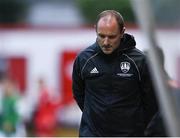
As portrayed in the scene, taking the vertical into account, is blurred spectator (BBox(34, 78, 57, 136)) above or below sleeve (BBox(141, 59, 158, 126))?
below

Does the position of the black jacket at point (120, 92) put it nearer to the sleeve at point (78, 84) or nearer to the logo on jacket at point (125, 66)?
the logo on jacket at point (125, 66)

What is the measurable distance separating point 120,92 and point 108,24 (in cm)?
50

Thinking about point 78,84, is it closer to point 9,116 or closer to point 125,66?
point 125,66

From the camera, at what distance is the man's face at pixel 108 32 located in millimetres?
5305

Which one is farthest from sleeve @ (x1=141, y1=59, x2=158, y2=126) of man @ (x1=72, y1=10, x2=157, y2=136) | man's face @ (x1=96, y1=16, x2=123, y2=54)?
man's face @ (x1=96, y1=16, x2=123, y2=54)

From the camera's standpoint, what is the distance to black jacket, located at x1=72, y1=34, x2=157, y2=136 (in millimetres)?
5539

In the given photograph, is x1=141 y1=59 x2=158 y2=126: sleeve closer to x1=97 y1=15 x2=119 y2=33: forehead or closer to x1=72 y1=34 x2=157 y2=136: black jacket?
x1=72 y1=34 x2=157 y2=136: black jacket

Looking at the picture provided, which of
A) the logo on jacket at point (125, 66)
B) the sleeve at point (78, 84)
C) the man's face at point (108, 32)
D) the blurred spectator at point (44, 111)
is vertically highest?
the man's face at point (108, 32)

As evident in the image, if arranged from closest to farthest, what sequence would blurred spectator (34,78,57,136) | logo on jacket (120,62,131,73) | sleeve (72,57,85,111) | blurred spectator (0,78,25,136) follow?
logo on jacket (120,62,131,73), sleeve (72,57,85,111), blurred spectator (0,78,25,136), blurred spectator (34,78,57,136)

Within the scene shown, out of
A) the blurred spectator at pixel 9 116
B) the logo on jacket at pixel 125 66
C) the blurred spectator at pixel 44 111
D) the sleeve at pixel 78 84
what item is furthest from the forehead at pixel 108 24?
the blurred spectator at pixel 44 111

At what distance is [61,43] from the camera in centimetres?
2056

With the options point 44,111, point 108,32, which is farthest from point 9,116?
point 108,32

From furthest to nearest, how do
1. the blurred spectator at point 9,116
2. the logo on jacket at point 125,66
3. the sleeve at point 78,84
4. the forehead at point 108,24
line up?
the blurred spectator at point 9,116 < the sleeve at point 78,84 < the logo on jacket at point 125,66 < the forehead at point 108,24

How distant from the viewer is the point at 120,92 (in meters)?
5.54
